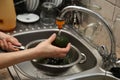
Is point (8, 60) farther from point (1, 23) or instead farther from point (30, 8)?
point (30, 8)

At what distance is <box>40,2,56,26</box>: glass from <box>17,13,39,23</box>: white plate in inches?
1.4

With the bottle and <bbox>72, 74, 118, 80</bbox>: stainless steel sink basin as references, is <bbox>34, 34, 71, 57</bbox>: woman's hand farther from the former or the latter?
the bottle

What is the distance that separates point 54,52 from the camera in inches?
34.2

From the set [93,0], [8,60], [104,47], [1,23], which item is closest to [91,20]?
[93,0]

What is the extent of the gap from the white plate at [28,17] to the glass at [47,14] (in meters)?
0.04

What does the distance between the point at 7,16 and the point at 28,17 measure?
6.7 inches

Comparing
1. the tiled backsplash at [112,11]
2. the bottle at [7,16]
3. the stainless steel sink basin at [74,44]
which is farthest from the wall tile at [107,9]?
the bottle at [7,16]

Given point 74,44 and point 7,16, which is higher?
point 7,16

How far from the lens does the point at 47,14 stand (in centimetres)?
131

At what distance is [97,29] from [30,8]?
396 millimetres

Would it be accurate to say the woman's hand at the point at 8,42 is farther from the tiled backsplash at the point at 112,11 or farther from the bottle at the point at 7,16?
the tiled backsplash at the point at 112,11

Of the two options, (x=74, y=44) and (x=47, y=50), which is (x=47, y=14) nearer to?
(x=74, y=44)

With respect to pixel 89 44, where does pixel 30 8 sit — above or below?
above

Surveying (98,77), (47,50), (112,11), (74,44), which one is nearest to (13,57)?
(47,50)
